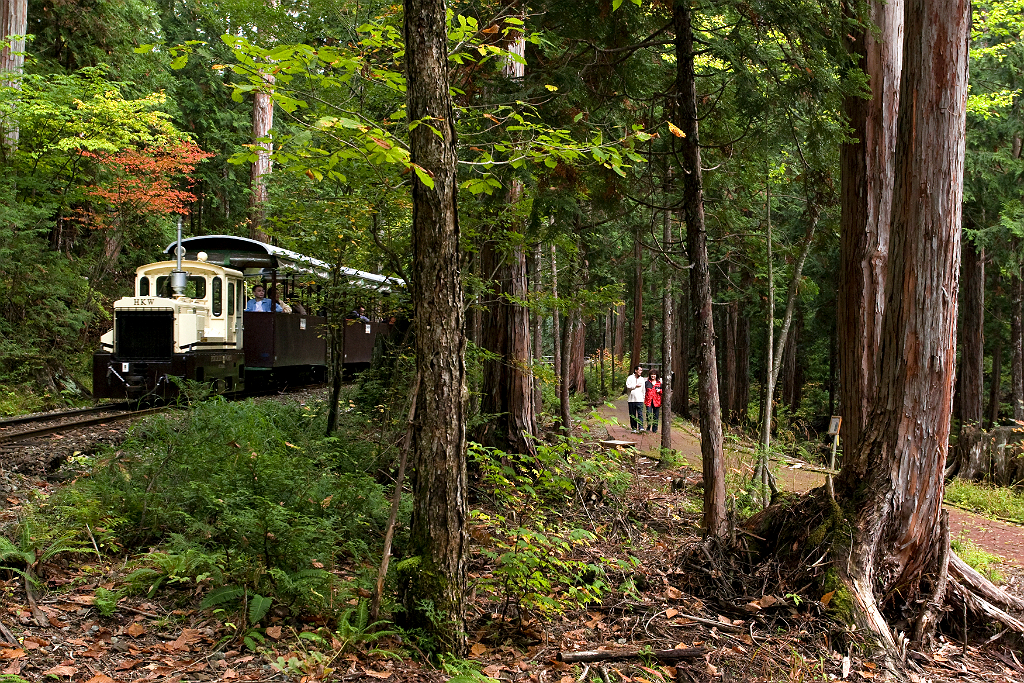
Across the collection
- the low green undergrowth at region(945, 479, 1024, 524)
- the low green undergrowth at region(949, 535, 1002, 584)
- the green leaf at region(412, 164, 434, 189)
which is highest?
the green leaf at region(412, 164, 434, 189)

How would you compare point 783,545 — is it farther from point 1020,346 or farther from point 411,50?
point 1020,346

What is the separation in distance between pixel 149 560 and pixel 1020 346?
985 inches

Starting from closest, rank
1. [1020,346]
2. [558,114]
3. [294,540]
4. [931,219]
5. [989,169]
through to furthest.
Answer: [294,540] → [931,219] → [558,114] → [989,169] → [1020,346]

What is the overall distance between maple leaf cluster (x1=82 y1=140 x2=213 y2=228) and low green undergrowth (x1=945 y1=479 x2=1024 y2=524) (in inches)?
699

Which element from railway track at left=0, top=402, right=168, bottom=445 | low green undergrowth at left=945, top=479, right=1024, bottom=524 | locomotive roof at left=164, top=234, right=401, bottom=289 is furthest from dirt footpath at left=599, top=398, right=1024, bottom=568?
locomotive roof at left=164, top=234, right=401, bottom=289

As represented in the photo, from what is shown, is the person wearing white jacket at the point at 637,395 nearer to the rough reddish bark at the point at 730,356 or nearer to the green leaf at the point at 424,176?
the rough reddish bark at the point at 730,356

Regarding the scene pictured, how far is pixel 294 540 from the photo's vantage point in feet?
16.4

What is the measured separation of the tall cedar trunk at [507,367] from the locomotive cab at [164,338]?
5960mm

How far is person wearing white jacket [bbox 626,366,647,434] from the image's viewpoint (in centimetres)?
1714

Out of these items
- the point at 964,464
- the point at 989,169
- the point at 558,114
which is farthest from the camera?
the point at 989,169

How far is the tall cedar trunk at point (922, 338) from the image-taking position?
19.9 ft

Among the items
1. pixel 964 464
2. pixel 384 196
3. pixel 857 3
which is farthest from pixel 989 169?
pixel 384 196

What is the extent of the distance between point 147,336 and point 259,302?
278 centimetres

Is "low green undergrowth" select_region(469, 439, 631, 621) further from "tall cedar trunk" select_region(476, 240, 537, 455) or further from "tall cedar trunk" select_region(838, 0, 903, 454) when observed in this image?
"tall cedar trunk" select_region(838, 0, 903, 454)
